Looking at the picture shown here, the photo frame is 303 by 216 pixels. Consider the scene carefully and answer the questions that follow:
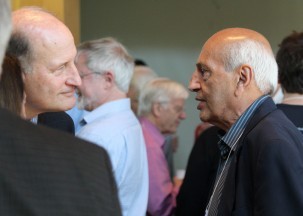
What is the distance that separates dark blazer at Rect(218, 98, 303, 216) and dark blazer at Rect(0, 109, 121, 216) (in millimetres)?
1044

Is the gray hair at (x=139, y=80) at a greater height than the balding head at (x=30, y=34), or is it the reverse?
the balding head at (x=30, y=34)

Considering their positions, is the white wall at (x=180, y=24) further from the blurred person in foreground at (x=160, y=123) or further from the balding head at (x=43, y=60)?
the balding head at (x=43, y=60)

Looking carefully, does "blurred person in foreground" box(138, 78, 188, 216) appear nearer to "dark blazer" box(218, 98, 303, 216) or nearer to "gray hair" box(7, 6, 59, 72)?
"dark blazer" box(218, 98, 303, 216)

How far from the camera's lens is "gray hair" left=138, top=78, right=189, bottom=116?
4.64 meters

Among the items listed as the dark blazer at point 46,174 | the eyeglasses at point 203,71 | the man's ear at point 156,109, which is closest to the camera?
the dark blazer at point 46,174

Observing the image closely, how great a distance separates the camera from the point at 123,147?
2973mm

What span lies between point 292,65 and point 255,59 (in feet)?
2.00

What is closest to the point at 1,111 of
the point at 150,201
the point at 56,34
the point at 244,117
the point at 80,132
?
the point at 56,34

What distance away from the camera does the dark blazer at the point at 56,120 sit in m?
2.69

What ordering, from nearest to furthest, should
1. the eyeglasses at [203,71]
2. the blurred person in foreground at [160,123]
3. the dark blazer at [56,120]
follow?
1. the eyeglasses at [203,71]
2. the dark blazer at [56,120]
3. the blurred person in foreground at [160,123]

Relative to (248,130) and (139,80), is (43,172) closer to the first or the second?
(248,130)

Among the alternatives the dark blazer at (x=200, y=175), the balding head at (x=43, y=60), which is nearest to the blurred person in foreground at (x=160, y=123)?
the dark blazer at (x=200, y=175)

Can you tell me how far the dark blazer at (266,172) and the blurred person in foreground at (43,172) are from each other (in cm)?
105

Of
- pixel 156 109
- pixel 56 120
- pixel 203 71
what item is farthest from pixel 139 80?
pixel 203 71
